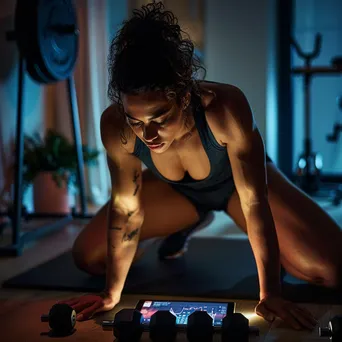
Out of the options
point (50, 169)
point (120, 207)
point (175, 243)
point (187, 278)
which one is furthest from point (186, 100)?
point (50, 169)

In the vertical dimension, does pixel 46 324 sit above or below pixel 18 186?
below

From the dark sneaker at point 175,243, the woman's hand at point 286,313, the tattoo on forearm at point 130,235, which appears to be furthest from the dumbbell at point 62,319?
the dark sneaker at point 175,243

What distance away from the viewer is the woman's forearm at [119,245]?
62.4 inches

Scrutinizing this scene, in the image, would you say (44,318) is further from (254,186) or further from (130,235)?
(254,186)

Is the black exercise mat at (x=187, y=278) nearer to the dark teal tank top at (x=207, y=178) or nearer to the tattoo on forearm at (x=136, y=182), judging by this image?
the dark teal tank top at (x=207, y=178)

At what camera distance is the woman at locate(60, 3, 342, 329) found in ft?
4.28

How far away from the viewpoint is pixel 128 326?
1.33 meters

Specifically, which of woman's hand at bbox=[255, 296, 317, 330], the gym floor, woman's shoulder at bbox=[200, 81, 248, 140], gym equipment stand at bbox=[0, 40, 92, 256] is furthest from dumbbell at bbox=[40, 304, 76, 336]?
gym equipment stand at bbox=[0, 40, 92, 256]

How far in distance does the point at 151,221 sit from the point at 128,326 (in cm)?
70

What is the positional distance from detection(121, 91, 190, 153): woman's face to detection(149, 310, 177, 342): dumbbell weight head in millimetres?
376

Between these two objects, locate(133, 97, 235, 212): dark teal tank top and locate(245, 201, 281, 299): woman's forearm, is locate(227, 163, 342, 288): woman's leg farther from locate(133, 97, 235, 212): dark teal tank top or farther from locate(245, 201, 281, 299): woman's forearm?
locate(245, 201, 281, 299): woman's forearm

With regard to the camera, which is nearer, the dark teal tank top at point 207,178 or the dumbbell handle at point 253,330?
the dumbbell handle at point 253,330

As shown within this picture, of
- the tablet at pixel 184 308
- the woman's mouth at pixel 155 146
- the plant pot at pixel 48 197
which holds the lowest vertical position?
the plant pot at pixel 48 197

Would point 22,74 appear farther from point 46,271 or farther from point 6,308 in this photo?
point 6,308
